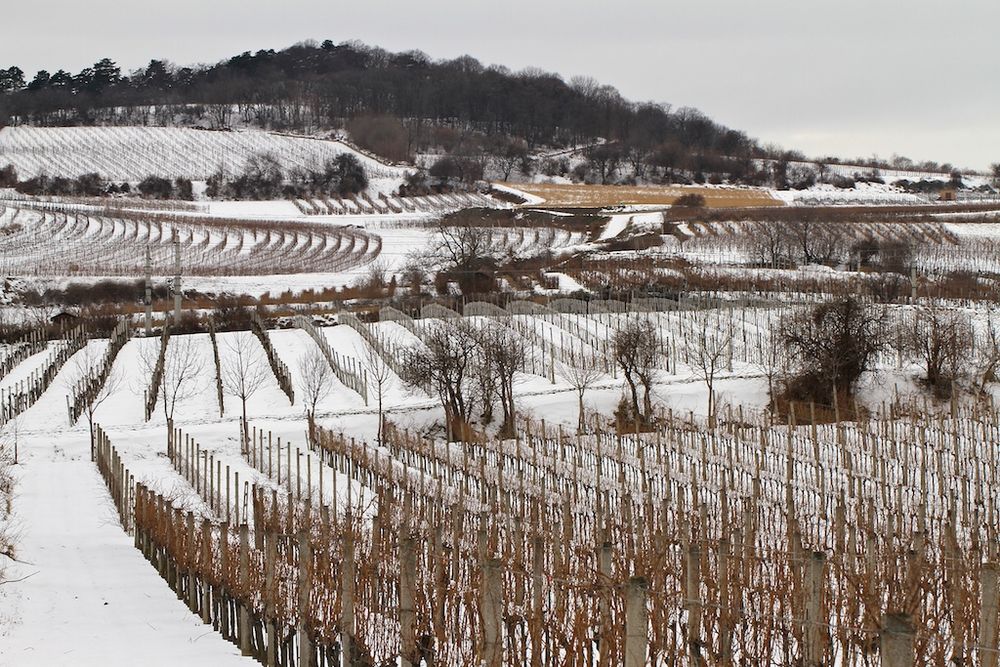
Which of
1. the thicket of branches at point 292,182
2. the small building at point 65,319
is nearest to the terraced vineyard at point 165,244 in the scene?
the small building at point 65,319

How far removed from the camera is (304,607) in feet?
35.8

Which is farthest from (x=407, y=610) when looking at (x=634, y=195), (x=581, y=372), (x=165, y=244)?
(x=634, y=195)

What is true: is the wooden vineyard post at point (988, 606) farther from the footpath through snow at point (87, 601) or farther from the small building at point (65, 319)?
the small building at point (65, 319)

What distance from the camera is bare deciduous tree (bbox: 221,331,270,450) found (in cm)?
3259

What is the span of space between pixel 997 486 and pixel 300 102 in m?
157

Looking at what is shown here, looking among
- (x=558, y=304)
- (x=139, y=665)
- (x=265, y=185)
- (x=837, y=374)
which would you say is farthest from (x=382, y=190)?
(x=139, y=665)

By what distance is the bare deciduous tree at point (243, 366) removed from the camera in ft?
107

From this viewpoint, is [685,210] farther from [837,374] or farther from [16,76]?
[16,76]

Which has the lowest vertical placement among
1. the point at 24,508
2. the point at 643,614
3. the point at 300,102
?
the point at 24,508

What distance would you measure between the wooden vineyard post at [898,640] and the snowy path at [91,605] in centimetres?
785

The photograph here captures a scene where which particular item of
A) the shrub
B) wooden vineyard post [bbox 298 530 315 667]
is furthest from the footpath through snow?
the shrub

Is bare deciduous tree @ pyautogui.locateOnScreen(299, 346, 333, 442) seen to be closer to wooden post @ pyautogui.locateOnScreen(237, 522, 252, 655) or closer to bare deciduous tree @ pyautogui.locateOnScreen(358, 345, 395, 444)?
bare deciduous tree @ pyautogui.locateOnScreen(358, 345, 395, 444)

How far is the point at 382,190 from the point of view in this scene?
10644cm

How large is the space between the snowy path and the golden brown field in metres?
72.5
